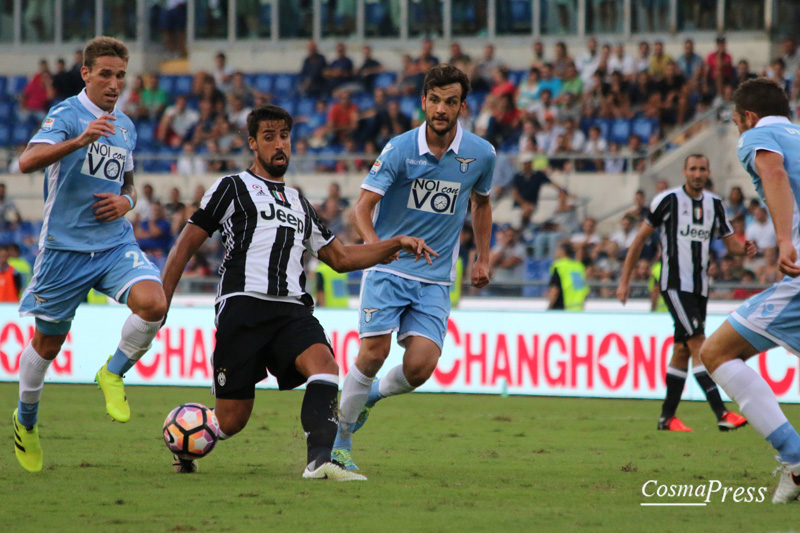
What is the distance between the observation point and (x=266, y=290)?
659cm

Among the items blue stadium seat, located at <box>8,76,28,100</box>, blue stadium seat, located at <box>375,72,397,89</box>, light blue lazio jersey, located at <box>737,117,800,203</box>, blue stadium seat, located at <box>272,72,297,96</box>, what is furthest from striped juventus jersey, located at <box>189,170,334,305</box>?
blue stadium seat, located at <box>8,76,28,100</box>

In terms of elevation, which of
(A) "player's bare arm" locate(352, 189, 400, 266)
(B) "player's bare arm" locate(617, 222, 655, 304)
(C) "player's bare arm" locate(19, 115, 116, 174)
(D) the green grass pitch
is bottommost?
(D) the green grass pitch

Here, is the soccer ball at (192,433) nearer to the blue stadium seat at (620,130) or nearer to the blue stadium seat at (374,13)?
the blue stadium seat at (620,130)

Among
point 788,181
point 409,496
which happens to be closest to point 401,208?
point 409,496

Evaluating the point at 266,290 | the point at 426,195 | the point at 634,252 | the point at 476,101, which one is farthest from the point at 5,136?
the point at 266,290

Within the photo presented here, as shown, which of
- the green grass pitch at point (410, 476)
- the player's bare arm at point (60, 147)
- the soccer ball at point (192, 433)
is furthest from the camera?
the soccer ball at point (192, 433)

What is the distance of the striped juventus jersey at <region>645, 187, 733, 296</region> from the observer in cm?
1013

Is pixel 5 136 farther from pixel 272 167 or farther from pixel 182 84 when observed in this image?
pixel 272 167

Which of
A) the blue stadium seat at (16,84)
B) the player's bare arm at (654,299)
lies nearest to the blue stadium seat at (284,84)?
the blue stadium seat at (16,84)

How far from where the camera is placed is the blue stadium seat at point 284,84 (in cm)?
2314

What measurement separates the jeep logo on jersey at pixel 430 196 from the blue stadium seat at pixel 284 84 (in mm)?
16241

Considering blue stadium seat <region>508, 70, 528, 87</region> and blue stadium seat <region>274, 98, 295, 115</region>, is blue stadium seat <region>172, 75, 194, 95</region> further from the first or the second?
blue stadium seat <region>508, 70, 528, 87</region>

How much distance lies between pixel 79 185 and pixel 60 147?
0.54m

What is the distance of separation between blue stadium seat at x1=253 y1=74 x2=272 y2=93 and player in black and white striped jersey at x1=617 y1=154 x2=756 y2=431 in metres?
14.3
